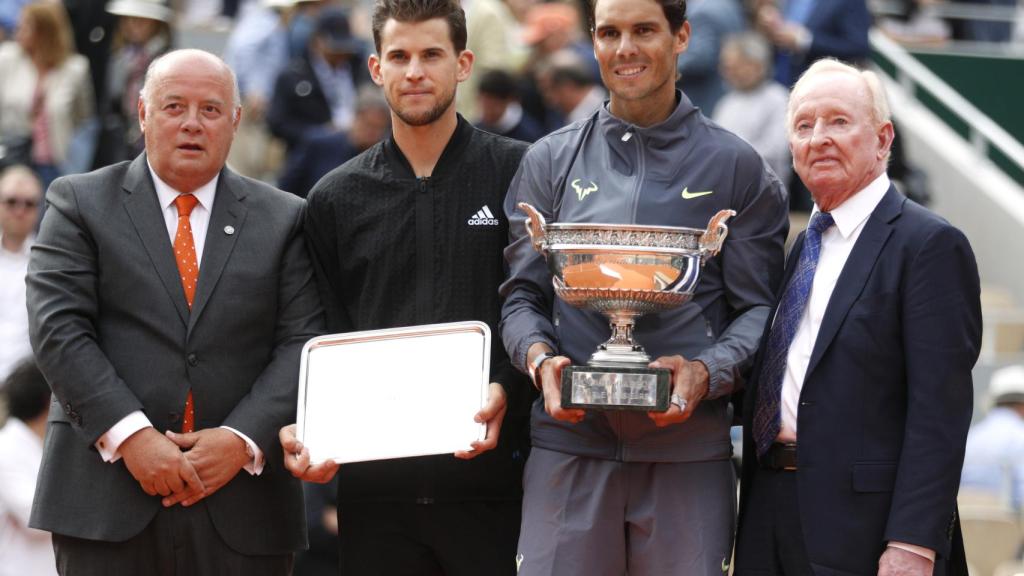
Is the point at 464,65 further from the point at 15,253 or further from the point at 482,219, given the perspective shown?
the point at 15,253

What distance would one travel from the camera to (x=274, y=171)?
10.9 m

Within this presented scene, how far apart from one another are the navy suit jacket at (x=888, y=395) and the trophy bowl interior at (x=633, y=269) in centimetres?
41

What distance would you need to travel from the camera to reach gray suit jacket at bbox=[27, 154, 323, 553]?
4.82m

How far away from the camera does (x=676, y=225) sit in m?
4.66

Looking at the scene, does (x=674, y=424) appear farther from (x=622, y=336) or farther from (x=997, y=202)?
(x=997, y=202)

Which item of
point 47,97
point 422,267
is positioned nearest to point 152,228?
point 422,267

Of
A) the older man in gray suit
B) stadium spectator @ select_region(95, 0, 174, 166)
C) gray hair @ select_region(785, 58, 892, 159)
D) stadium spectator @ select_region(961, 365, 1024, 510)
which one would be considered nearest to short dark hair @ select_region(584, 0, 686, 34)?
gray hair @ select_region(785, 58, 892, 159)

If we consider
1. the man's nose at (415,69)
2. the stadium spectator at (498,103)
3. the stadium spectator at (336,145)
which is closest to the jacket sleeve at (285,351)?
the man's nose at (415,69)

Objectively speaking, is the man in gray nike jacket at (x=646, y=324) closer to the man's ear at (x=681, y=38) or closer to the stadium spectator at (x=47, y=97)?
the man's ear at (x=681, y=38)

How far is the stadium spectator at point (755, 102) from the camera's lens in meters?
10.2

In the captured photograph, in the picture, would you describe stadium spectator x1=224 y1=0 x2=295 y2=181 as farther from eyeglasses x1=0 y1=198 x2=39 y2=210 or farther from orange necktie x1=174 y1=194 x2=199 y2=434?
orange necktie x1=174 y1=194 x2=199 y2=434

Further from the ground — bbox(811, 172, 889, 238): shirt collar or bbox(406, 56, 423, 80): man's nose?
bbox(406, 56, 423, 80): man's nose

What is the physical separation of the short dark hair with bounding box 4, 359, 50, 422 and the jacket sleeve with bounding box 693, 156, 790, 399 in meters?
2.69

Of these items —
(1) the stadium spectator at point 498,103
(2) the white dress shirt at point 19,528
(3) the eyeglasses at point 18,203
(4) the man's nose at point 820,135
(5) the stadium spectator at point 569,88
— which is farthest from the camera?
(5) the stadium spectator at point 569,88
